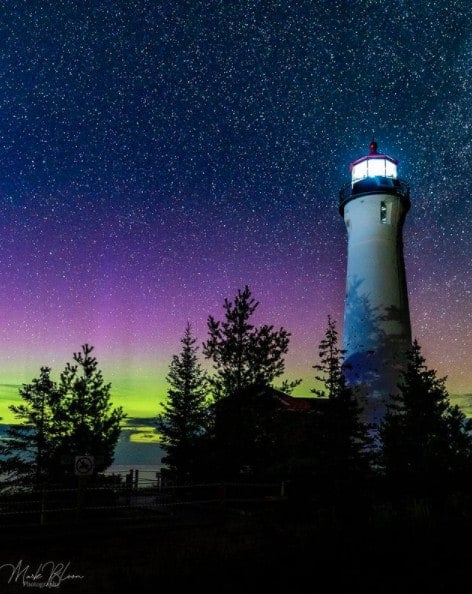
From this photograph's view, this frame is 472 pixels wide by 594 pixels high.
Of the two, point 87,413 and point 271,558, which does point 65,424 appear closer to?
point 87,413

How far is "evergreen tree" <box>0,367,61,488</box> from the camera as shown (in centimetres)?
2441

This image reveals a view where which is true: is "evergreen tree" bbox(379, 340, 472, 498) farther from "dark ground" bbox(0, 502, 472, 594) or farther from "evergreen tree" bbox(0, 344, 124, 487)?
"evergreen tree" bbox(0, 344, 124, 487)

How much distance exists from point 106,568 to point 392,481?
34.7ft

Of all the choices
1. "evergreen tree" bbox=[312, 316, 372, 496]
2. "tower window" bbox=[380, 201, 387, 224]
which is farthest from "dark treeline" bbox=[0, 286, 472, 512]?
"tower window" bbox=[380, 201, 387, 224]

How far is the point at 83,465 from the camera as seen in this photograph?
1134 centimetres

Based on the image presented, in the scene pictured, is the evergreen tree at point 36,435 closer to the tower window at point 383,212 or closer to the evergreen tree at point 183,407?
the evergreen tree at point 183,407

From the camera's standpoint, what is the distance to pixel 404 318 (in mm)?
25375

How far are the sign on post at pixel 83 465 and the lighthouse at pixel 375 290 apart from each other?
14892mm

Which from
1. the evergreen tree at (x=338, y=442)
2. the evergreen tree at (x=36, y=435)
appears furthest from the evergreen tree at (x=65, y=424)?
the evergreen tree at (x=338, y=442)

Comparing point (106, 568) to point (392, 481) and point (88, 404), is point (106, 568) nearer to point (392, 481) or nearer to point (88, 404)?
point (392, 481)

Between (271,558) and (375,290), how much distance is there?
65.4ft

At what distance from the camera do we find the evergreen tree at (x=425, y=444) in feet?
53.2

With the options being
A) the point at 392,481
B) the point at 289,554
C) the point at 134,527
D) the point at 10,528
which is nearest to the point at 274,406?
the point at 392,481
